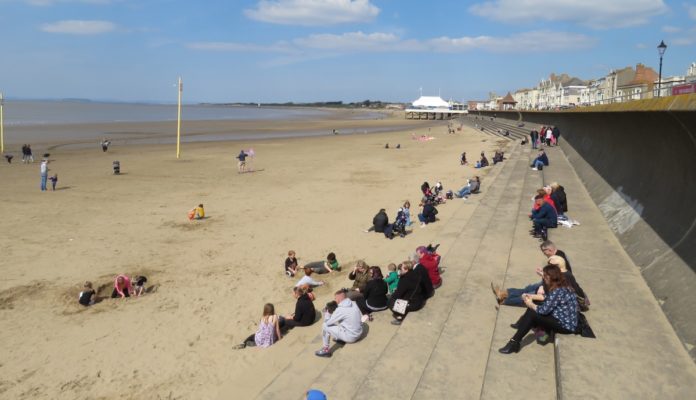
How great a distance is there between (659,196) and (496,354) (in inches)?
174

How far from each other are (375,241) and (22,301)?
7158 mm

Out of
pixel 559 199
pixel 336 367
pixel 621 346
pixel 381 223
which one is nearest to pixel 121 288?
pixel 336 367

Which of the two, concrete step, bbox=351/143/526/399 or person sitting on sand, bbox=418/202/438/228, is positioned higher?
person sitting on sand, bbox=418/202/438/228

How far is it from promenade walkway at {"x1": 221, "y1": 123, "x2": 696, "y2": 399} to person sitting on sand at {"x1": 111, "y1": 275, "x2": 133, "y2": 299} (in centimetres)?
364

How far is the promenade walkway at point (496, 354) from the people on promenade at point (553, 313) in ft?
0.44

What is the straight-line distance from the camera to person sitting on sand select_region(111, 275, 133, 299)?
27.9 feet

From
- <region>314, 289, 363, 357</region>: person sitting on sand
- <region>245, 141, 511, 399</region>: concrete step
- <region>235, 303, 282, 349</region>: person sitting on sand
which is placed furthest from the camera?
<region>235, 303, 282, 349</region>: person sitting on sand

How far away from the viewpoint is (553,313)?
209 inches

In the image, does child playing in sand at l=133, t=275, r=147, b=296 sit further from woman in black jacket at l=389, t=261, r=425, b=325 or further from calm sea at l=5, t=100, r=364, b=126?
calm sea at l=5, t=100, r=364, b=126

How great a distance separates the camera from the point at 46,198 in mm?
17016

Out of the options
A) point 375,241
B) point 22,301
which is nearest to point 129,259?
point 22,301

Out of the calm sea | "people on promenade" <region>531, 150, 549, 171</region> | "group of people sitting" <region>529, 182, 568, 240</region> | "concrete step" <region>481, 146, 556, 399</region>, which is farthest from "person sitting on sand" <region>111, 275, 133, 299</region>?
the calm sea

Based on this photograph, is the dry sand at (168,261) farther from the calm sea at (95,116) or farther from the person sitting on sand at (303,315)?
the calm sea at (95,116)

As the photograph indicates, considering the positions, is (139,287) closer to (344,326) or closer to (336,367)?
(344,326)
